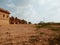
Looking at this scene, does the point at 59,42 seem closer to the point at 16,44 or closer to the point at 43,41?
the point at 43,41

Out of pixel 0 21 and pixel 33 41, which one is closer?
pixel 33 41

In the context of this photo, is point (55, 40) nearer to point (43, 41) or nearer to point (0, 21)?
point (43, 41)

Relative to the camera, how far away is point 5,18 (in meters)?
27.2

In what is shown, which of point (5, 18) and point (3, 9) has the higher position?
point (3, 9)

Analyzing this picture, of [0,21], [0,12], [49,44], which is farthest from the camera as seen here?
[0,12]

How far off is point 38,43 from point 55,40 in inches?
48.6

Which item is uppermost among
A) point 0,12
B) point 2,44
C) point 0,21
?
point 0,12

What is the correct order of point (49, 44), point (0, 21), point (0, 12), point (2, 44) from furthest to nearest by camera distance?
point (0, 12) → point (0, 21) → point (2, 44) → point (49, 44)

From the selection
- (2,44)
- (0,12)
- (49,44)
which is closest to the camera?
(49,44)

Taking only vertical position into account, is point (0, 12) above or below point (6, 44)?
above

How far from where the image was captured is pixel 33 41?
30.4 feet

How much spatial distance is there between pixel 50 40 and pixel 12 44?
258cm

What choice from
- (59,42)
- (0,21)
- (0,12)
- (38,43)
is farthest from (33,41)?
(0,12)

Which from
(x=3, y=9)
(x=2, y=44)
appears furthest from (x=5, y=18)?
(x=2, y=44)
